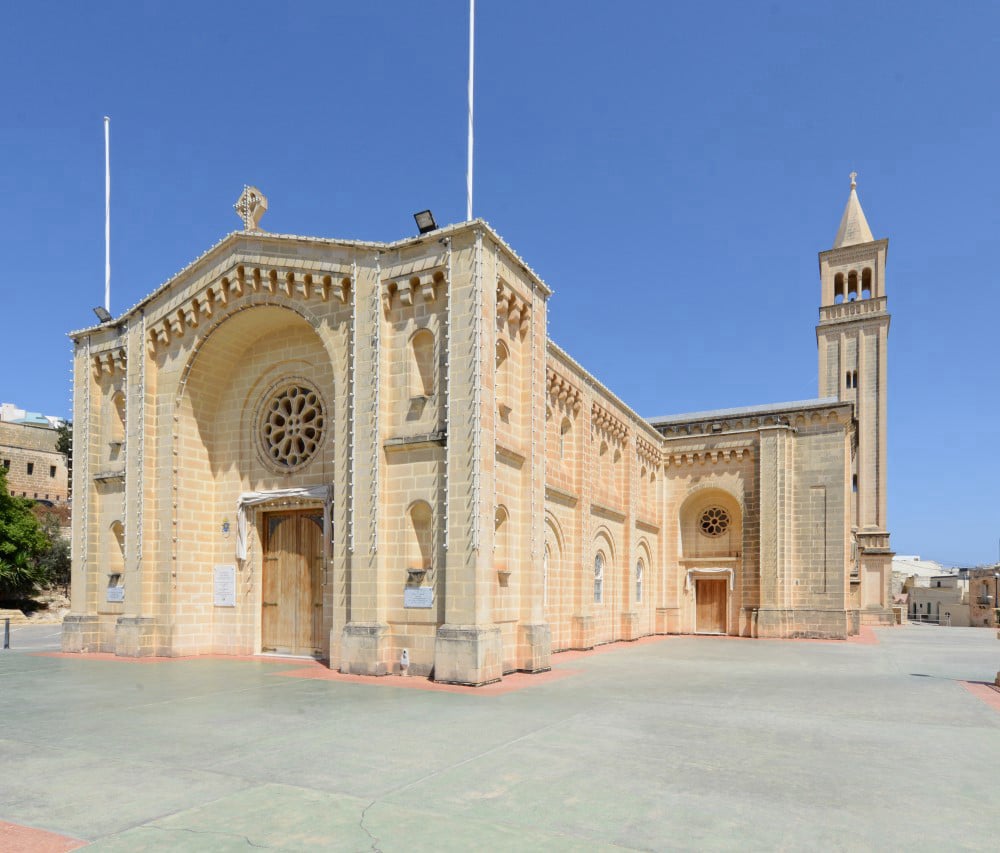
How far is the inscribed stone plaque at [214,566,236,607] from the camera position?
755 inches

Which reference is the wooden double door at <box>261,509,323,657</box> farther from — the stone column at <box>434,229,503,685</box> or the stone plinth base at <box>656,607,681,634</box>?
the stone plinth base at <box>656,607,681,634</box>

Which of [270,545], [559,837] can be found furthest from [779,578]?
[559,837]

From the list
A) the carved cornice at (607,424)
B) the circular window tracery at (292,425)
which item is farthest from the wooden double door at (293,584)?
the carved cornice at (607,424)

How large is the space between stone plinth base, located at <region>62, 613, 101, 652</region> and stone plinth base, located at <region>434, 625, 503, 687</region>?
11.2 m

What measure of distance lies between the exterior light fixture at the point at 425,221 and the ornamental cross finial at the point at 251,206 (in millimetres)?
4974

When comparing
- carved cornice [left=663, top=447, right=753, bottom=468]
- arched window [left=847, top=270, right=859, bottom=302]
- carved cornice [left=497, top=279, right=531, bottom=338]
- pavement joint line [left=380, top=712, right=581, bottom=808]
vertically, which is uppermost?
arched window [left=847, top=270, right=859, bottom=302]

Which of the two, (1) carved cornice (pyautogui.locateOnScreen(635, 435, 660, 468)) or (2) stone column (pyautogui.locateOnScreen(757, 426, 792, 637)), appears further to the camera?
(2) stone column (pyautogui.locateOnScreen(757, 426, 792, 637))

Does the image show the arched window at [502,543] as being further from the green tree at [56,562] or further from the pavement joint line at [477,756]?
the green tree at [56,562]

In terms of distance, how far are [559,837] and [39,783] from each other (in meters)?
5.05

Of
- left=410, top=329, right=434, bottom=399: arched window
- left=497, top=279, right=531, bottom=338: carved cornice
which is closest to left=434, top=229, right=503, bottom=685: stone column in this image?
left=497, top=279, right=531, bottom=338: carved cornice

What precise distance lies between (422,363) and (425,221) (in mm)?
3059

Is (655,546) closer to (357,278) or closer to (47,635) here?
(357,278)

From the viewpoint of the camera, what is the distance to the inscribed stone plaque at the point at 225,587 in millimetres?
19188

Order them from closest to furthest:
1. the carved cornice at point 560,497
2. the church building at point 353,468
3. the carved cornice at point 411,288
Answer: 1. the church building at point 353,468
2. the carved cornice at point 411,288
3. the carved cornice at point 560,497
